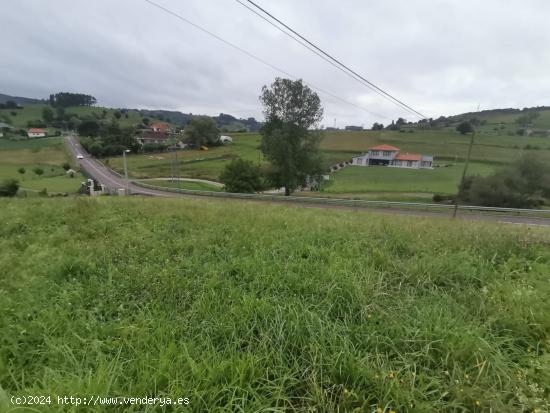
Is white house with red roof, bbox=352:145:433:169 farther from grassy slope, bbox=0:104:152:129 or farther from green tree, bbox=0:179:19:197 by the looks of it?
grassy slope, bbox=0:104:152:129

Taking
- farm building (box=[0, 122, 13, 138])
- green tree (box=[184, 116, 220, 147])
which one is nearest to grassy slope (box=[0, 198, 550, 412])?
green tree (box=[184, 116, 220, 147])

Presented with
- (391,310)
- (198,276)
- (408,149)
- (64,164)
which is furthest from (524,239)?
(408,149)

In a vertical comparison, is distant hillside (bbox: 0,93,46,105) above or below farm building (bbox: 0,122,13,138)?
above

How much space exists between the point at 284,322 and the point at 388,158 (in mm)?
88024

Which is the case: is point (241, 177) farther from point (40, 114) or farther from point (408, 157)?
point (40, 114)

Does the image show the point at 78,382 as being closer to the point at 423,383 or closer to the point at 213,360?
the point at 213,360

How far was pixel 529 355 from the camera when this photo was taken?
89.7 inches

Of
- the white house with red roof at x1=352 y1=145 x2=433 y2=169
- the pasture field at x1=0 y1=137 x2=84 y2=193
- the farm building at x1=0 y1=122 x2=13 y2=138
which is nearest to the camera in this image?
the pasture field at x1=0 y1=137 x2=84 y2=193

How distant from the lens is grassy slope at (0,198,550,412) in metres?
1.91

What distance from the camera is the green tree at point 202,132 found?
8731 centimetres

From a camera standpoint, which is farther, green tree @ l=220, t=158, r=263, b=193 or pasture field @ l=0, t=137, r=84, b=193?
pasture field @ l=0, t=137, r=84, b=193

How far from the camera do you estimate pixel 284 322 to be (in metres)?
2.49

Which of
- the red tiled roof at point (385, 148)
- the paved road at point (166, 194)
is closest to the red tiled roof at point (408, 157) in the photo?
the red tiled roof at point (385, 148)

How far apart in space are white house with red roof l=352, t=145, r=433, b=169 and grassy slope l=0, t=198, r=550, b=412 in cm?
8052
